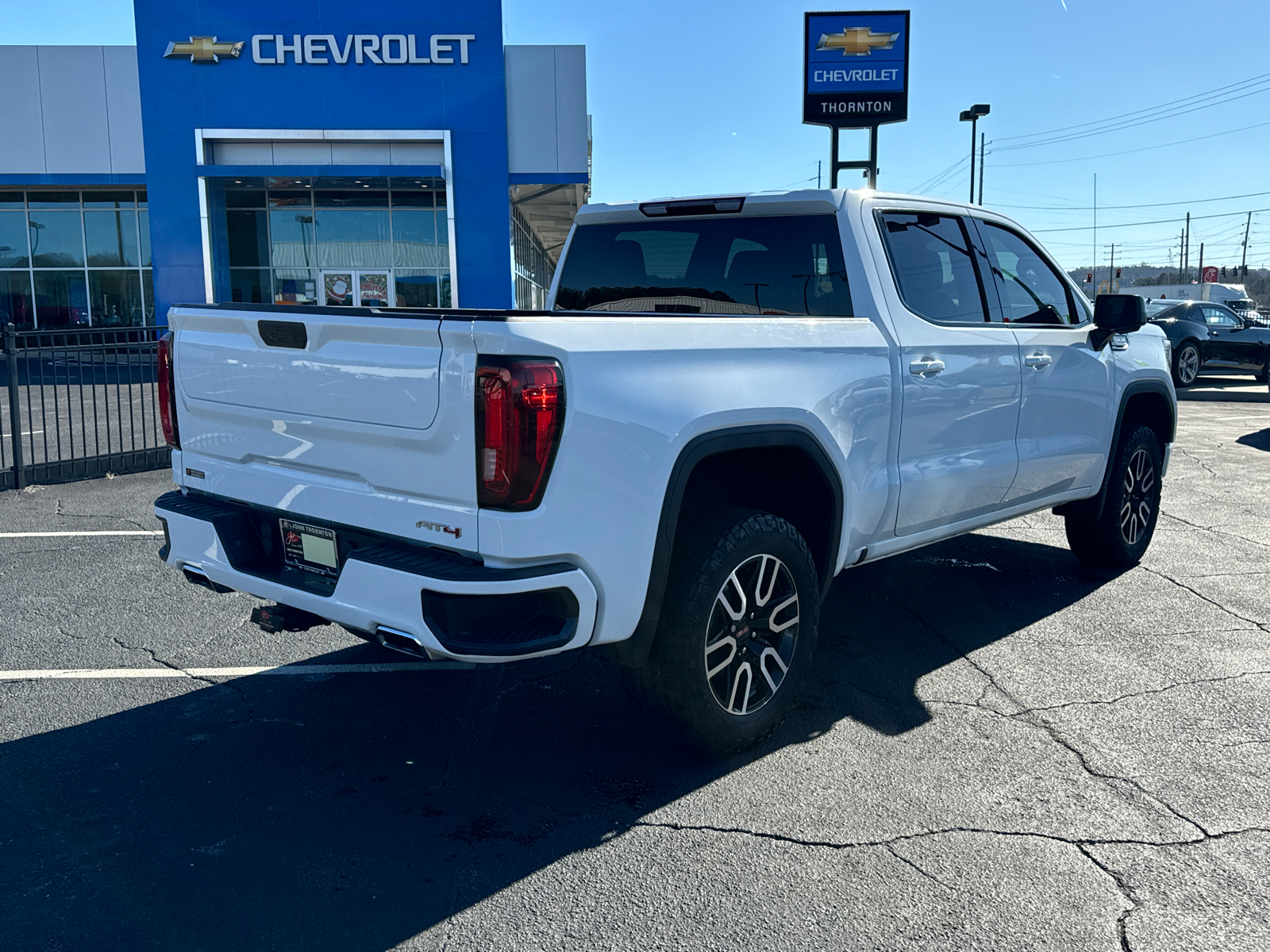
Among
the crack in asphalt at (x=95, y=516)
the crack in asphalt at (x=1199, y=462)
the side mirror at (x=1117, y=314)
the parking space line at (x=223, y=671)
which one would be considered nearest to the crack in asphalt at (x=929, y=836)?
the parking space line at (x=223, y=671)

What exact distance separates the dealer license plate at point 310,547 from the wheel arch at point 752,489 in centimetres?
97

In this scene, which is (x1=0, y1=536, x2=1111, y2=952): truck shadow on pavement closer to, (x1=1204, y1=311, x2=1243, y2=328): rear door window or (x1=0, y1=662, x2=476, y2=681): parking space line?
(x1=0, y1=662, x2=476, y2=681): parking space line

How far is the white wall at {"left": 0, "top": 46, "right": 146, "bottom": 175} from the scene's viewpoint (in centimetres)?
2766

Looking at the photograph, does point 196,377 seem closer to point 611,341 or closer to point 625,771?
point 611,341

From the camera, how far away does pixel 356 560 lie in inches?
128

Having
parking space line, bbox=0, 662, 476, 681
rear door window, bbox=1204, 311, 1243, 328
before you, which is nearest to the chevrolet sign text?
rear door window, bbox=1204, 311, 1243, 328

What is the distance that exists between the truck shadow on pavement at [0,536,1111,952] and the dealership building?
22.5 m

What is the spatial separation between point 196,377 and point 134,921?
1940mm

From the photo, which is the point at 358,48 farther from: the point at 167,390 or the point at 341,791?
the point at 341,791

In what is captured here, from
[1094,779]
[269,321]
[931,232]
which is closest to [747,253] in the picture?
[931,232]

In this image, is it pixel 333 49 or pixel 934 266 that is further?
pixel 333 49

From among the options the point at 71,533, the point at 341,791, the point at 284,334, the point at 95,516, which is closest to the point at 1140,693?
the point at 341,791

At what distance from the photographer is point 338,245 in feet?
96.0

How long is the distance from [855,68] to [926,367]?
2298cm
